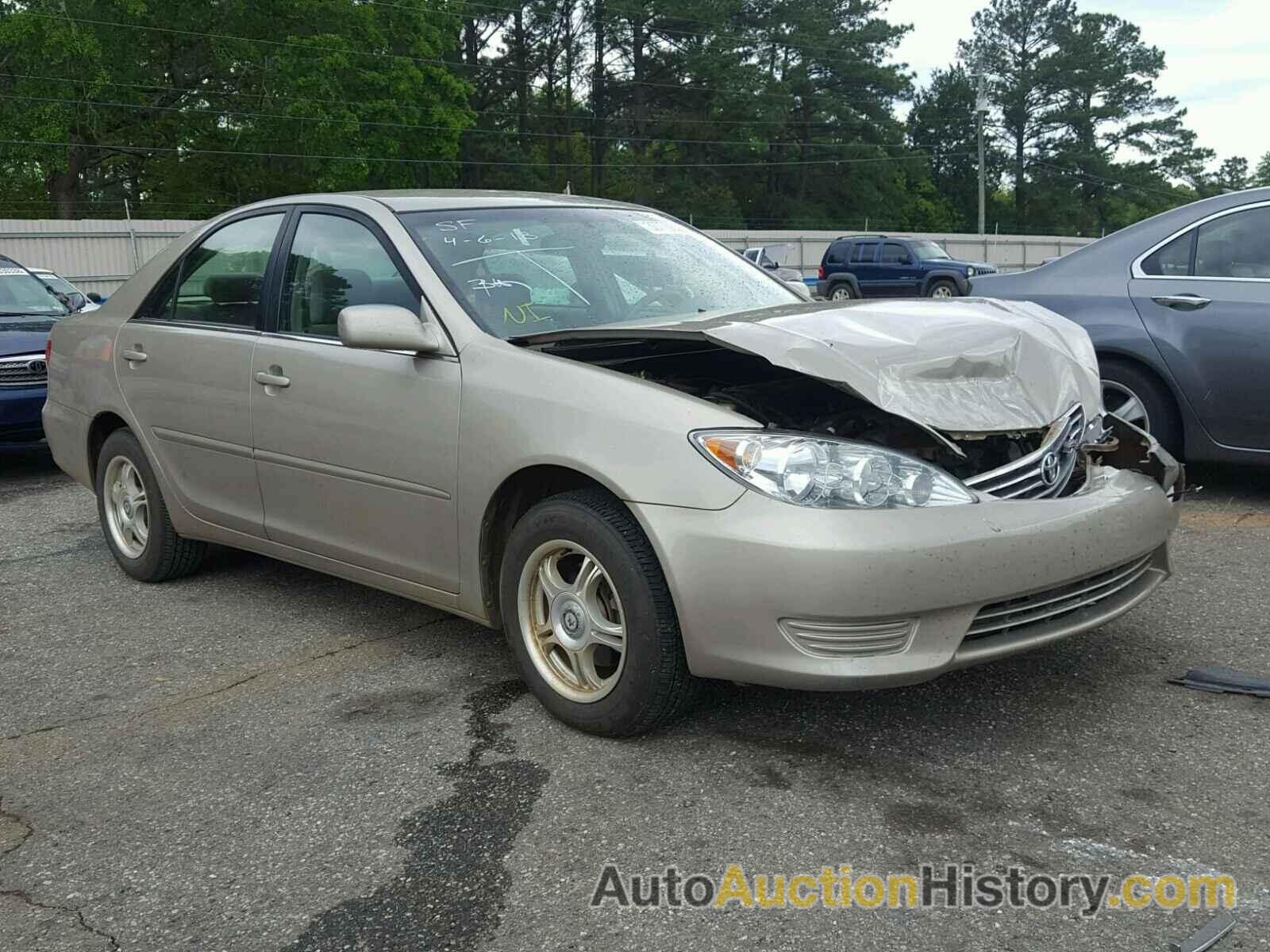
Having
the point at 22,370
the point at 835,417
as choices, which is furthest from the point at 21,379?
the point at 835,417

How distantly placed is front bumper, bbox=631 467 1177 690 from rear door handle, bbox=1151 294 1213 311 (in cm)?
313

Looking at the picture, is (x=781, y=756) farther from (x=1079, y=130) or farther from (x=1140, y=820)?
(x=1079, y=130)

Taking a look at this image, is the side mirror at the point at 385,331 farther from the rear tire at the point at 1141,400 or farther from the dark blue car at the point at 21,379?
the dark blue car at the point at 21,379

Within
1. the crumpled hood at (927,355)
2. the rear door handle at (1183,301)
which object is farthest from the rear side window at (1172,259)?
the crumpled hood at (927,355)

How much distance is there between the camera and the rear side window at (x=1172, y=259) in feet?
20.1

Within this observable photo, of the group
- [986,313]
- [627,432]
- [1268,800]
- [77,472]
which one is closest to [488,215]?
[627,432]

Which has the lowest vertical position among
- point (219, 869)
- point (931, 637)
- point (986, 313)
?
point (219, 869)

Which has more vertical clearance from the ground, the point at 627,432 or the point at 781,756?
the point at 627,432

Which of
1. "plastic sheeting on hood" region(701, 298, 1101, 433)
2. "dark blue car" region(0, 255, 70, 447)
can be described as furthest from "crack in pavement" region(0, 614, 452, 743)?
"dark blue car" region(0, 255, 70, 447)

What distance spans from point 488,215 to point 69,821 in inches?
93.1

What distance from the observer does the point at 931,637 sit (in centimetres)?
316

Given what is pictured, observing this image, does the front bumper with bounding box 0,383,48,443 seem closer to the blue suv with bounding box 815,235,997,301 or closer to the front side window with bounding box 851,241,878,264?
the blue suv with bounding box 815,235,997,301

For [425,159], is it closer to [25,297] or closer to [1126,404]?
[25,297]

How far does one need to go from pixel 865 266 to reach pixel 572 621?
2897cm
